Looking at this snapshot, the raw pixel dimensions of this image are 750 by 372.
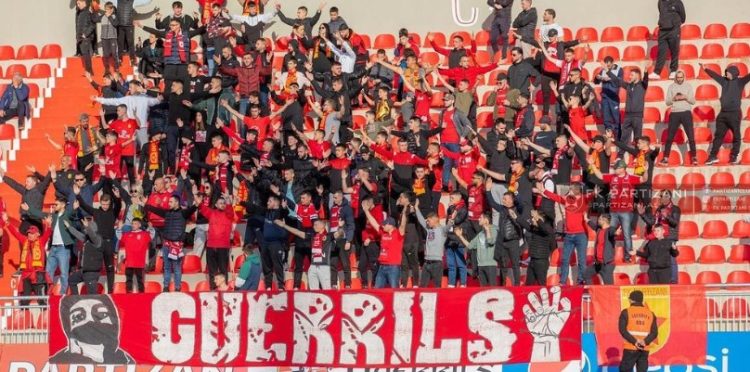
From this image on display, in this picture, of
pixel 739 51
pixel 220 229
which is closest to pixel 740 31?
pixel 739 51

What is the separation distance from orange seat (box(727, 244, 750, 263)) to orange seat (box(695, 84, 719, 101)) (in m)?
3.59

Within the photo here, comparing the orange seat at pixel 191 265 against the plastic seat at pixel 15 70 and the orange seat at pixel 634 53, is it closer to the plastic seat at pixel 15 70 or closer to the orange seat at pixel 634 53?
the plastic seat at pixel 15 70

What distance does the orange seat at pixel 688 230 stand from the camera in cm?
2484

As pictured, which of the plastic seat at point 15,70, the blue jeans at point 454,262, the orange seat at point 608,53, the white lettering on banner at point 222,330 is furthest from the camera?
the plastic seat at point 15,70

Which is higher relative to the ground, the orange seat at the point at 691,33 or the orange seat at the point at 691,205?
the orange seat at the point at 691,33

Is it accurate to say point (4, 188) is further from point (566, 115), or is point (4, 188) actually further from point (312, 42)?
point (566, 115)

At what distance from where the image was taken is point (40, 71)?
2991 centimetres

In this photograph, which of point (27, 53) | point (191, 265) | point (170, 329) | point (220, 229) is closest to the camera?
point (170, 329)

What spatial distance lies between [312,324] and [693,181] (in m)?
7.35

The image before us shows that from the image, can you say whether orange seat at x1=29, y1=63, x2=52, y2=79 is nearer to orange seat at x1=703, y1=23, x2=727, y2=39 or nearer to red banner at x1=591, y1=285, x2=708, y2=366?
orange seat at x1=703, y1=23, x2=727, y2=39

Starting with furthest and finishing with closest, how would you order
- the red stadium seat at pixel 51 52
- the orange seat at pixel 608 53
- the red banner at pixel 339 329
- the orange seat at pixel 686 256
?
the red stadium seat at pixel 51 52
the orange seat at pixel 608 53
the orange seat at pixel 686 256
the red banner at pixel 339 329

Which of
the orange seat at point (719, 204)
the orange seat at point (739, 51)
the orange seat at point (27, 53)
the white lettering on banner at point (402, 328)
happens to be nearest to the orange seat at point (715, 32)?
the orange seat at point (739, 51)

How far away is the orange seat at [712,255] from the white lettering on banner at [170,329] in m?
7.68

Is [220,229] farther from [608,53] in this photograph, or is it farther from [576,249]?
[608,53]
